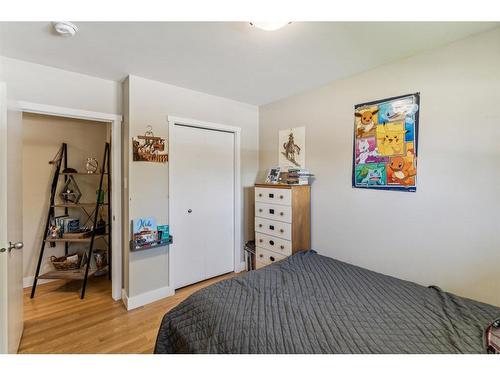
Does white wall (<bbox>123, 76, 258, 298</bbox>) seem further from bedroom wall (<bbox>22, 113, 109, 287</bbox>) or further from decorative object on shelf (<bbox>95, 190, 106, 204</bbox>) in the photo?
bedroom wall (<bbox>22, 113, 109, 287</bbox>)

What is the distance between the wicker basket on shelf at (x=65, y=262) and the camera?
2.64 m

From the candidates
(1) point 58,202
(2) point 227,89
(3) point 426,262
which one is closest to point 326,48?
(2) point 227,89

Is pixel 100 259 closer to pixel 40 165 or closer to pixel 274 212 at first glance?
pixel 40 165

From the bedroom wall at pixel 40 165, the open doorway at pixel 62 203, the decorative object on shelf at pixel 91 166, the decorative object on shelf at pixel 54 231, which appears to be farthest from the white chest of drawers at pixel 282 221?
the bedroom wall at pixel 40 165

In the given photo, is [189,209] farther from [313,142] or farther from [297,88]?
[297,88]

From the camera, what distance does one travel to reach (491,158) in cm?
142

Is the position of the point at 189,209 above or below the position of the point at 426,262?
above

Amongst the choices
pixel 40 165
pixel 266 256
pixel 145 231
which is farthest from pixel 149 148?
pixel 266 256

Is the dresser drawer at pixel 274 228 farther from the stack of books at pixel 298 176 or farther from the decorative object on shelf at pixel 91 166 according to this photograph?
the decorative object on shelf at pixel 91 166

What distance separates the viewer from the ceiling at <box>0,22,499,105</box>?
1438mm

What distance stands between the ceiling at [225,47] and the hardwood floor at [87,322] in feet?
7.36

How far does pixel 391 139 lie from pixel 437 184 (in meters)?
0.48
